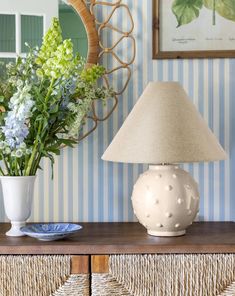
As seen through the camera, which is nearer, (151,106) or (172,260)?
(172,260)

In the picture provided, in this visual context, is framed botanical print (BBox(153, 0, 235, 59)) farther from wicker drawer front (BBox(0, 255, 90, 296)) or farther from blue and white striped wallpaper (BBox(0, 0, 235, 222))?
wicker drawer front (BBox(0, 255, 90, 296))

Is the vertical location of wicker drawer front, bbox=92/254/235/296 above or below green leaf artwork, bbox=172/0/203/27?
below

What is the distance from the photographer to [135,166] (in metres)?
2.02

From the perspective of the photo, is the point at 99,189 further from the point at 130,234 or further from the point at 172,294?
the point at 172,294

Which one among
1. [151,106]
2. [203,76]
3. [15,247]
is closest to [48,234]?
[15,247]

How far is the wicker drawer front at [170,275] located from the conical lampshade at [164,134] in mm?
289

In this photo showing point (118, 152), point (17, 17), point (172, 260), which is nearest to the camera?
point (172, 260)

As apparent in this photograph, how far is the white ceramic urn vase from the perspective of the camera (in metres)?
1.66

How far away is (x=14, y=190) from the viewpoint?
167cm

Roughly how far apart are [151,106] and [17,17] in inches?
27.3

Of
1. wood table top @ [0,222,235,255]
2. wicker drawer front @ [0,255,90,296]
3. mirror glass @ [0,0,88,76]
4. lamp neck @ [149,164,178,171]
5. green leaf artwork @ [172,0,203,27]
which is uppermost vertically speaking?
green leaf artwork @ [172,0,203,27]

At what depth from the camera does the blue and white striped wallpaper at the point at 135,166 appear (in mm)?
2002

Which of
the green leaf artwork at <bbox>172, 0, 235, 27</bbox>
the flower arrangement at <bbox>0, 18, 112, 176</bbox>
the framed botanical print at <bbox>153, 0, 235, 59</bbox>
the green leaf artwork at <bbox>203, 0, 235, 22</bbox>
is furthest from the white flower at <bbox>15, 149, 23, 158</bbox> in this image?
the green leaf artwork at <bbox>203, 0, 235, 22</bbox>

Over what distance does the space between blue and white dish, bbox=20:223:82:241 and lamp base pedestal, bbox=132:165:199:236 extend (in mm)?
222
